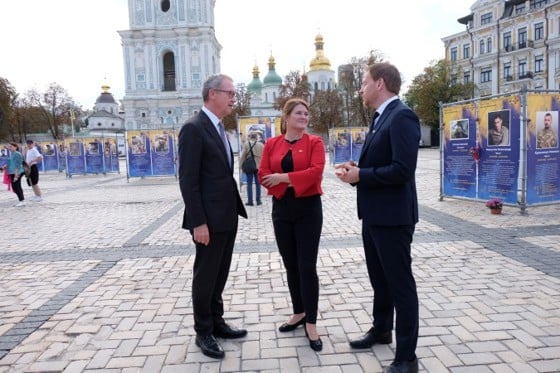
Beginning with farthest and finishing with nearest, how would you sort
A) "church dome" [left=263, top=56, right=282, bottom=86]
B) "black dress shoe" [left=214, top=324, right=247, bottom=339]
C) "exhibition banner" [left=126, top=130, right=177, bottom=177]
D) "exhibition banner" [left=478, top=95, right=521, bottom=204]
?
"church dome" [left=263, top=56, right=282, bottom=86] < "exhibition banner" [left=126, top=130, right=177, bottom=177] < "exhibition banner" [left=478, top=95, right=521, bottom=204] < "black dress shoe" [left=214, top=324, right=247, bottom=339]

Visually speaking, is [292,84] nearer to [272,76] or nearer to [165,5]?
[165,5]

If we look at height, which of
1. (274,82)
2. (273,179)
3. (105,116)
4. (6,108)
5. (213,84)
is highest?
(274,82)

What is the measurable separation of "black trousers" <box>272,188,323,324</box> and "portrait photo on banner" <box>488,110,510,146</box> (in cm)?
707

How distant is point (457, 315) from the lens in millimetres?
4035

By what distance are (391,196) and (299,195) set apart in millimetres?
689

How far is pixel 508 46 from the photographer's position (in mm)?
50219

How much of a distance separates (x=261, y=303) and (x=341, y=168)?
200 centimetres

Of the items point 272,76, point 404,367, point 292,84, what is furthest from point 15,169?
point 272,76

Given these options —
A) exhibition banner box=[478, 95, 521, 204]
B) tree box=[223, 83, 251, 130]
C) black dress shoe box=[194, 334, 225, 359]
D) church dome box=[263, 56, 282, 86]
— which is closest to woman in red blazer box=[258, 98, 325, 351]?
black dress shoe box=[194, 334, 225, 359]

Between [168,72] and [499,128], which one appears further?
[168,72]

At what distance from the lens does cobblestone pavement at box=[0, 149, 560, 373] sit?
11.0ft

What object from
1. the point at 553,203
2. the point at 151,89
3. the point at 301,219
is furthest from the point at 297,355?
the point at 151,89

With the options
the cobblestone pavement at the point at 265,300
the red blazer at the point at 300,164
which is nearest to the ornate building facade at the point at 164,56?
the cobblestone pavement at the point at 265,300

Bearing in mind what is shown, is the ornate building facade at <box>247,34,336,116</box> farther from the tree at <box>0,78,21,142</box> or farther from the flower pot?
the flower pot
